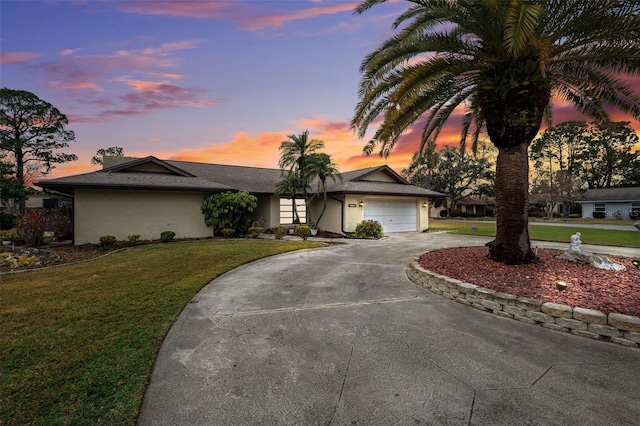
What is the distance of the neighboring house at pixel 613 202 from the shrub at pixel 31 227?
168ft

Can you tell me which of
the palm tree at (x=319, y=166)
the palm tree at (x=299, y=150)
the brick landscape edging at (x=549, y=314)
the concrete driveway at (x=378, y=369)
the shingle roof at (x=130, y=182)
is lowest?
the concrete driveway at (x=378, y=369)

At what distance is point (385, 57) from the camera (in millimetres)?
6898

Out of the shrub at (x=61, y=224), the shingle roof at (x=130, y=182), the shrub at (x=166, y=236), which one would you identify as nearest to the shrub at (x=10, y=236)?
the shrub at (x=61, y=224)

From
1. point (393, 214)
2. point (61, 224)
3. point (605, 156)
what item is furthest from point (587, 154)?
point (61, 224)

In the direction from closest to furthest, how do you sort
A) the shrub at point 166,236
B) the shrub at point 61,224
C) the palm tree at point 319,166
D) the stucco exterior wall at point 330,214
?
the shrub at point 61,224
the shrub at point 166,236
the palm tree at point 319,166
the stucco exterior wall at point 330,214

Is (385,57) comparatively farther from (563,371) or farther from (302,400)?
(302,400)

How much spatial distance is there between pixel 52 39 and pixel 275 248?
996cm

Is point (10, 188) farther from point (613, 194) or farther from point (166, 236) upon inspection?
point (613, 194)

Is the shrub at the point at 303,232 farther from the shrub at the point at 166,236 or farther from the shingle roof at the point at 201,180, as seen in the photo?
the shrub at the point at 166,236

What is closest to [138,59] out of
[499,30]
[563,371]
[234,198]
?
[234,198]

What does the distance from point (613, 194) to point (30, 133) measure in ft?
211

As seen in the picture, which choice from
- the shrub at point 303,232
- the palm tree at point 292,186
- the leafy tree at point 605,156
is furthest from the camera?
the leafy tree at point 605,156

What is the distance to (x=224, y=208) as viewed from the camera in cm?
1505

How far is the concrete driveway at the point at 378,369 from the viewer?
2463 mm
